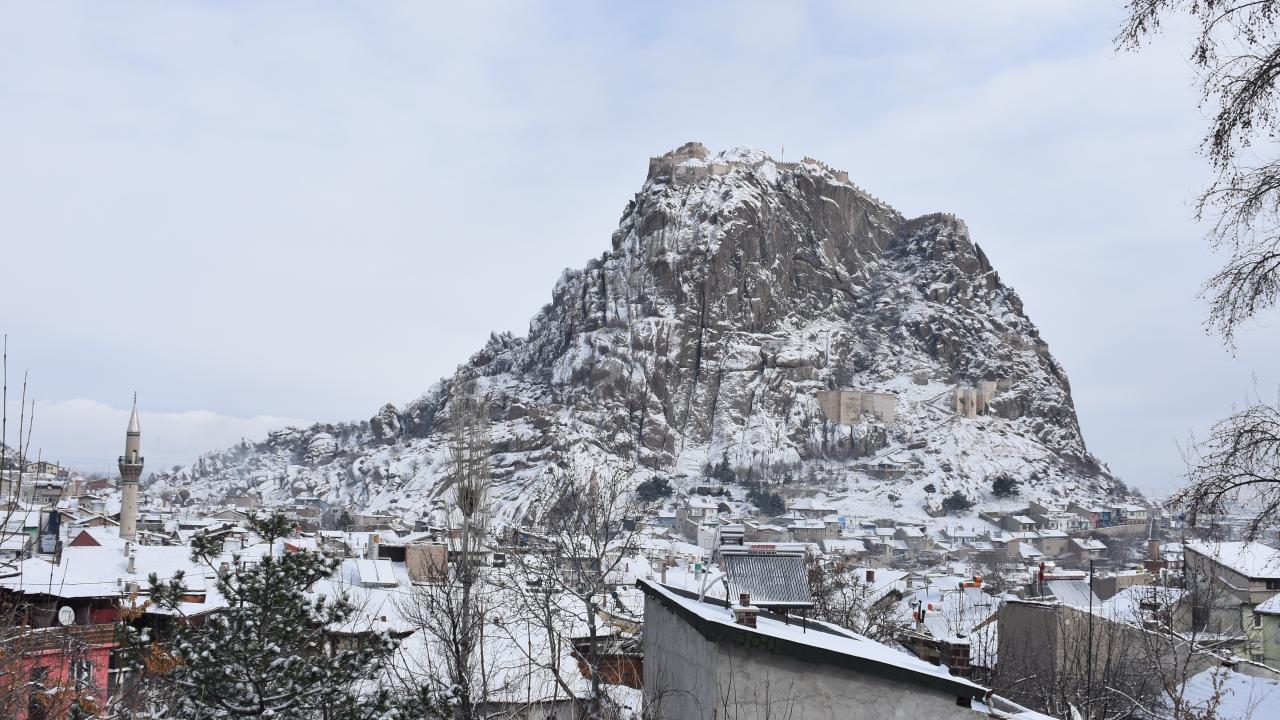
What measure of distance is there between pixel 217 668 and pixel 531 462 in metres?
114

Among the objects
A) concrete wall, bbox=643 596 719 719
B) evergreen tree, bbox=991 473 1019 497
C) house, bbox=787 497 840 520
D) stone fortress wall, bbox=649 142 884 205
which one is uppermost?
stone fortress wall, bbox=649 142 884 205

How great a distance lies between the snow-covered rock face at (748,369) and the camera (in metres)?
132

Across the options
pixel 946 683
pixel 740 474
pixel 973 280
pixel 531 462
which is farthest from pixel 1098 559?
pixel 946 683

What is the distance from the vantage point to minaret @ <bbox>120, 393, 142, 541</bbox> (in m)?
51.4

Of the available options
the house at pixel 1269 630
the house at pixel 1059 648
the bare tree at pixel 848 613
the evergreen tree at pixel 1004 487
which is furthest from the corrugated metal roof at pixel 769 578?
the evergreen tree at pixel 1004 487

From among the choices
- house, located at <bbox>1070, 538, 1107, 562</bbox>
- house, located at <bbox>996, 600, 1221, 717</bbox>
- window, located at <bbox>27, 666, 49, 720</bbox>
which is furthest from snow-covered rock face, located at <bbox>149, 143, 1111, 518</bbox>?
window, located at <bbox>27, 666, 49, 720</bbox>

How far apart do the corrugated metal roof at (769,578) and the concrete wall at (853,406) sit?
133152mm

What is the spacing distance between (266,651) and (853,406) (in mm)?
137433

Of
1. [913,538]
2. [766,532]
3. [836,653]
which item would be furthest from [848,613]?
[913,538]

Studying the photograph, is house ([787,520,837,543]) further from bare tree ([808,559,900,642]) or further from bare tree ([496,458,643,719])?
bare tree ([496,458,643,719])

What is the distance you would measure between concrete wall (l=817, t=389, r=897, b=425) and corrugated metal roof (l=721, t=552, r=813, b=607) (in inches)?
5242

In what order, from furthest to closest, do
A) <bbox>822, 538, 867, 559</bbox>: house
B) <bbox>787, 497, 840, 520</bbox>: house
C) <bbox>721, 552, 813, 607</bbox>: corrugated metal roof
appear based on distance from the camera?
<bbox>787, 497, 840, 520</bbox>: house, <bbox>822, 538, 867, 559</bbox>: house, <bbox>721, 552, 813, 607</bbox>: corrugated metal roof

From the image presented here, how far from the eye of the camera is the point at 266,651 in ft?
27.7

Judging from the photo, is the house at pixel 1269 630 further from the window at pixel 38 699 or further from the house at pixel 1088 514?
the house at pixel 1088 514
